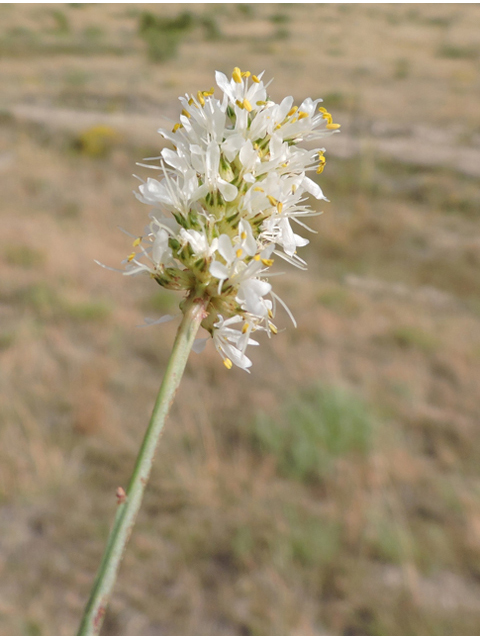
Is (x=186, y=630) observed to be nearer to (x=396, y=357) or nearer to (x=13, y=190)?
(x=396, y=357)

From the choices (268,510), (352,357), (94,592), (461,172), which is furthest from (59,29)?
(94,592)

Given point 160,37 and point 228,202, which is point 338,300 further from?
point 160,37

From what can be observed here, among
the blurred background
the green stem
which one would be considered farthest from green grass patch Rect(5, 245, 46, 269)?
the green stem

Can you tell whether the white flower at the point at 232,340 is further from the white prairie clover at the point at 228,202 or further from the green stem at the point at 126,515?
the green stem at the point at 126,515

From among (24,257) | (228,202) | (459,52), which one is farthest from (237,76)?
(459,52)

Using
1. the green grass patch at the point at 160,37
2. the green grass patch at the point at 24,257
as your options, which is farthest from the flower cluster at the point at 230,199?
the green grass patch at the point at 160,37
